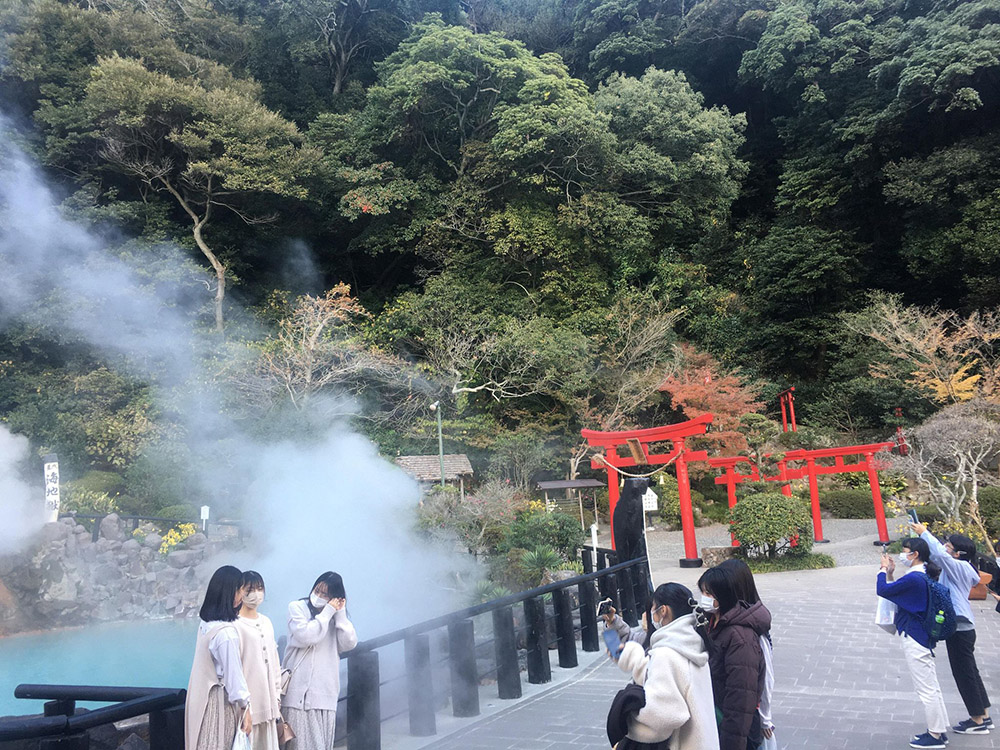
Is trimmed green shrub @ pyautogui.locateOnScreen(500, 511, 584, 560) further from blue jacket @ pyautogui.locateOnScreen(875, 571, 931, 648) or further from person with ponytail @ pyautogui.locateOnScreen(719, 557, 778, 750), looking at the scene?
person with ponytail @ pyautogui.locateOnScreen(719, 557, 778, 750)

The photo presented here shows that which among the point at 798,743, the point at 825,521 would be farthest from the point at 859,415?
the point at 798,743

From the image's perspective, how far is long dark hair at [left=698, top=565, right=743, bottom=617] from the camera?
9.01 ft

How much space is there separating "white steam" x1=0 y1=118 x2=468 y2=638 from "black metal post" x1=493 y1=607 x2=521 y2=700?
5.55 metres

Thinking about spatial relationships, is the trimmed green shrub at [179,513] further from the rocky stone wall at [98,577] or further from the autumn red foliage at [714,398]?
the autumn red foliage at [714,398]

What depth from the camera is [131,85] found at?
19.0m

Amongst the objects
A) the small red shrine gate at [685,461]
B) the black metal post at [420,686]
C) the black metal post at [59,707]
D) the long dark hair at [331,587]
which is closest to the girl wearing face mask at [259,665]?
the long dark hair at [331,587]

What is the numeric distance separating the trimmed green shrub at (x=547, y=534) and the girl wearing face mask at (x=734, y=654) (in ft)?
27.8

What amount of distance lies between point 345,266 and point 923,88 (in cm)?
1801

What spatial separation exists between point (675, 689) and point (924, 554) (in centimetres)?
240

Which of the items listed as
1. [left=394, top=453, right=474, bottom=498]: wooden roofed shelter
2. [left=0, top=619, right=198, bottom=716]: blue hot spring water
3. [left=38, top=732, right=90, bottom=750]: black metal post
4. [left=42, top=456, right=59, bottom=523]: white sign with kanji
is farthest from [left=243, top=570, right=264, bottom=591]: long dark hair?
[left=394, top=453, right=474, bottom=498]: wooden roofed shelter

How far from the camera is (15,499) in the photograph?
549 inches

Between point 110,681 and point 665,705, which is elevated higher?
point 665,705

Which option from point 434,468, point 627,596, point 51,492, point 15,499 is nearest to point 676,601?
point 627,596

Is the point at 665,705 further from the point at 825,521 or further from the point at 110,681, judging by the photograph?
the point at 825,521
